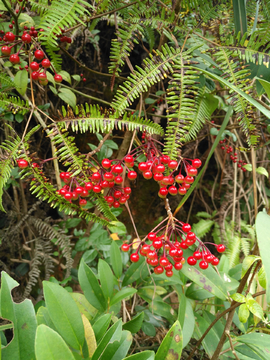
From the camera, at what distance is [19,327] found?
0.46 meters

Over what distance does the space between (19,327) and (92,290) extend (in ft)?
0.97

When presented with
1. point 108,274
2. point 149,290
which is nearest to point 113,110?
point 108,274

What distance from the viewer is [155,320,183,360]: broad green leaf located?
48 centimetres

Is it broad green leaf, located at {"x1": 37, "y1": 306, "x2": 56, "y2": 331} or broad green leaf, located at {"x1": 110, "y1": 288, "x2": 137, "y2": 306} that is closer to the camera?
broad green leaf, located at {"x1": 37, "y1": 306, "x2": 56, "y2": 331}

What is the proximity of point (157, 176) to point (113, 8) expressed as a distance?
0.63m

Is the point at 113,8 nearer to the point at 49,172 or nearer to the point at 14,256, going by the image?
the point at 49,172

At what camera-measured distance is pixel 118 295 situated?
2.39 feet

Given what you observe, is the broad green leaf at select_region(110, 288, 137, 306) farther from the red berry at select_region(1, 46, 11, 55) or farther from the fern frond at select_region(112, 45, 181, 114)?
the red berry at select_region(1, 46, 11, 55)

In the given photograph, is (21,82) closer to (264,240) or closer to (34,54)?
(34,54)

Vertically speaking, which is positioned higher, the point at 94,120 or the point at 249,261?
the point at 94,120

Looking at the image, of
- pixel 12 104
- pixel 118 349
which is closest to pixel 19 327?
pixel 118 349

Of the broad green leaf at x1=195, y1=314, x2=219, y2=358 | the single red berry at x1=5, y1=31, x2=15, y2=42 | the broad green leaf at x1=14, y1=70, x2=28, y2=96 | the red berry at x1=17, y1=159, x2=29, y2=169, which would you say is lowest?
the broad green leaf at x1=195, y1=314, x2=219, y2=358

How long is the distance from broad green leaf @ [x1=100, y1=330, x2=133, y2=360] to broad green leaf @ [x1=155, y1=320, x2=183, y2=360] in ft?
0.23

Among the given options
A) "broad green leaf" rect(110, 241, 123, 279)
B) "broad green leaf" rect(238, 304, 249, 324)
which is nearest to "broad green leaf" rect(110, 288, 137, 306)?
"broad green leaf" rect(110, 241, 123, 279)
